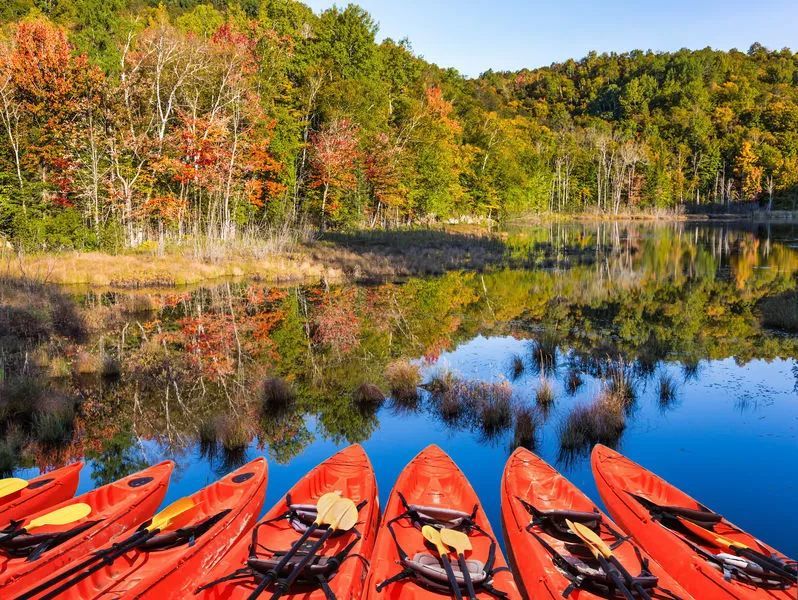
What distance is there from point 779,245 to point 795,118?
6738 cm

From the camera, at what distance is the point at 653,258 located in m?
31.1

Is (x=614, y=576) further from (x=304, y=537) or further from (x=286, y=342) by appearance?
(x=286, y=342)

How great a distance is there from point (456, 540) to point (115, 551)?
8.99 feet

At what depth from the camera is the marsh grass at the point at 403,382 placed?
9961 millimetres

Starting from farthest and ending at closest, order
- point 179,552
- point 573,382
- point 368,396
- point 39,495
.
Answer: point 573,382, point 368,396, point 39,495, point 179,552

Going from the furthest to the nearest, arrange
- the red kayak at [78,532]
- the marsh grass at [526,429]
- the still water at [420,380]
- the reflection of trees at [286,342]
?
the reflection of trees at [286,342], the marsh grass at [526,429], the still water at [420,380], the red kayak at [78,532]

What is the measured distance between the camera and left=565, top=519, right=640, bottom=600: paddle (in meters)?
3.83

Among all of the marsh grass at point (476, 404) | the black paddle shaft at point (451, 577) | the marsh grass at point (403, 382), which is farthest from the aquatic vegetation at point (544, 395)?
the black paddle shaft at point (451, 577)

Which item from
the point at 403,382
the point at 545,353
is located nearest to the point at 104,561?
the point at 403,382

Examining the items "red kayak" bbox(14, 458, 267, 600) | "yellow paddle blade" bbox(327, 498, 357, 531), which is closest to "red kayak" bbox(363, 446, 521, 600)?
"yellow paddle blade" bbox(327, 498, 357, 531)

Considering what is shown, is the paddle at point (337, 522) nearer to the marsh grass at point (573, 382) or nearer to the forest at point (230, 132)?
the marsh grass at point (573, 382)

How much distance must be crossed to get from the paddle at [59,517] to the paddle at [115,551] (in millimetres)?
658

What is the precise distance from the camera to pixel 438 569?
13.8 feet

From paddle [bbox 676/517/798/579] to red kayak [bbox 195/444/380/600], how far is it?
292 centimetres
